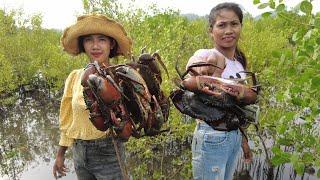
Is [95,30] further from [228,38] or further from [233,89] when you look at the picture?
[233,89]

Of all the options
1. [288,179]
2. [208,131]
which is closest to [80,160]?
[208,131]

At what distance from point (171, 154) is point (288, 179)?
2974 mm

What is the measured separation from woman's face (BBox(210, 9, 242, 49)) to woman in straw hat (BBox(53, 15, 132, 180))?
2.20ft

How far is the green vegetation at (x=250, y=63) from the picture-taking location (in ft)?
7.72

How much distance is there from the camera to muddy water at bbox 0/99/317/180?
918 cm

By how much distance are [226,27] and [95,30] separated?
3.06 ft

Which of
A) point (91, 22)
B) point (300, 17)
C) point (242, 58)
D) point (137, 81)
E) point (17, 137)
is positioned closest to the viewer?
point (137, 81)

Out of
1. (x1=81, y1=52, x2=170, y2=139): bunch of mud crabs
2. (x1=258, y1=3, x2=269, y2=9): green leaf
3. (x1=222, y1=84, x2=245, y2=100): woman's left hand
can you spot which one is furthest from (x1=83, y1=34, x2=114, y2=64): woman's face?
(x1=258, y1=3, x2=269, y2=9): green leaf

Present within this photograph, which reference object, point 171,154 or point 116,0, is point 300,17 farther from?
point 116,0

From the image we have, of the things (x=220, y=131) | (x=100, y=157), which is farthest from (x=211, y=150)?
(x=100, y=157)

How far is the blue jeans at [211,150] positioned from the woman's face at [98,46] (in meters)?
0.85

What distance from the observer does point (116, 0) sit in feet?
36.0

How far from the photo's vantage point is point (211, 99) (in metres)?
2.28

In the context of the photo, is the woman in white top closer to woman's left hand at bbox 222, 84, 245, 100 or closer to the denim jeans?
woman's left hand at bbox 222, 84, 245, 100
